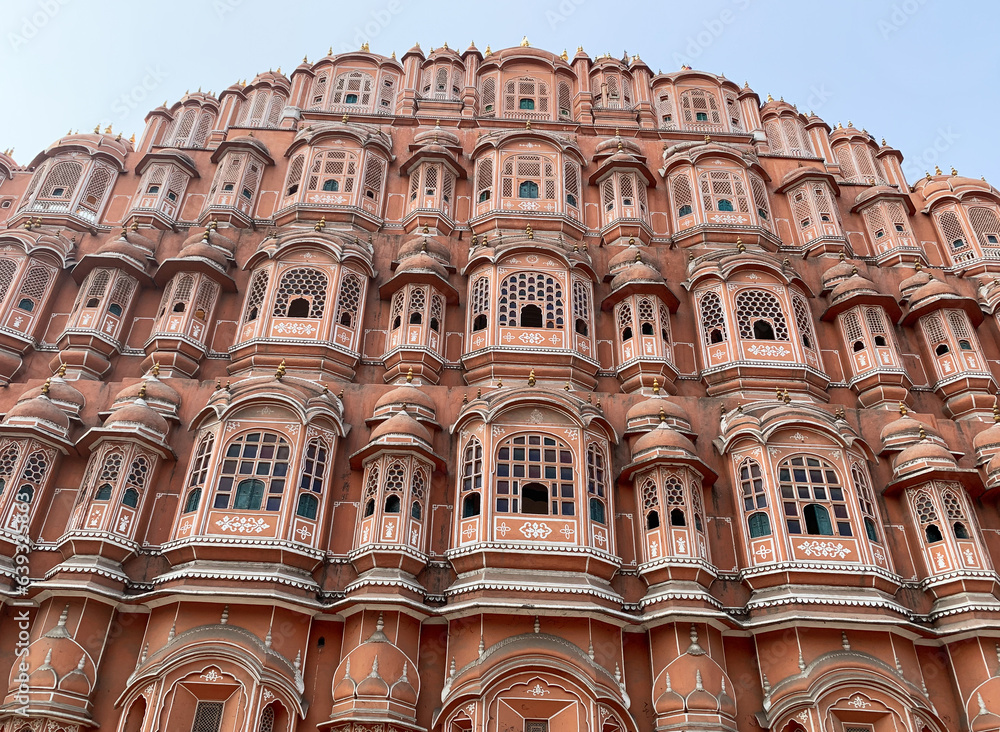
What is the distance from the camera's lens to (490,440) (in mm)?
17109

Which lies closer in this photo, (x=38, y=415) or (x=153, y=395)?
(x=38, y=415)

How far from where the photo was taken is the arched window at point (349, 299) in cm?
2072

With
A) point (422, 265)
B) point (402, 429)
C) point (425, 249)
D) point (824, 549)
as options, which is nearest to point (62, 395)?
point (402, 429)

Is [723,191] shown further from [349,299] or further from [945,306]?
[349,299]

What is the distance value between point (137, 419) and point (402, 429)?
5.48 meters

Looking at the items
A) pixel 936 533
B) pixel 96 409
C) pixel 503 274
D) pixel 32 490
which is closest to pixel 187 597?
pixel 32 490

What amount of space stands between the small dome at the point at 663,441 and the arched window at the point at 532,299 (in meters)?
4.31

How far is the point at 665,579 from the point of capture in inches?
617

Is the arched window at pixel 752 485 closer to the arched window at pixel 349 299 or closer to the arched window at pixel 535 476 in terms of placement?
the arched window at pixel 535 476

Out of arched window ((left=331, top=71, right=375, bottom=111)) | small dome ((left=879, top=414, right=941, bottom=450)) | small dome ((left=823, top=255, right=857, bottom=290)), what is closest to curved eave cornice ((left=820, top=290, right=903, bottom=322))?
small dome ((left=823, top=255, right=857, bottom=290))

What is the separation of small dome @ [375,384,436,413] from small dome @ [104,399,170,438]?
4.52 meters

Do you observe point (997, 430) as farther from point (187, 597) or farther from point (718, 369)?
point (187, 597)

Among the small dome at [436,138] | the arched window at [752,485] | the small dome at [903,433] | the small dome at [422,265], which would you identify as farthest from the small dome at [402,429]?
the small dome at [436,138]

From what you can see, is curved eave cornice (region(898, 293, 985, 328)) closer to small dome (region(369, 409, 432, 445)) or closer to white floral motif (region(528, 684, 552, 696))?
small dome (region(369, 409, 432, 445))
